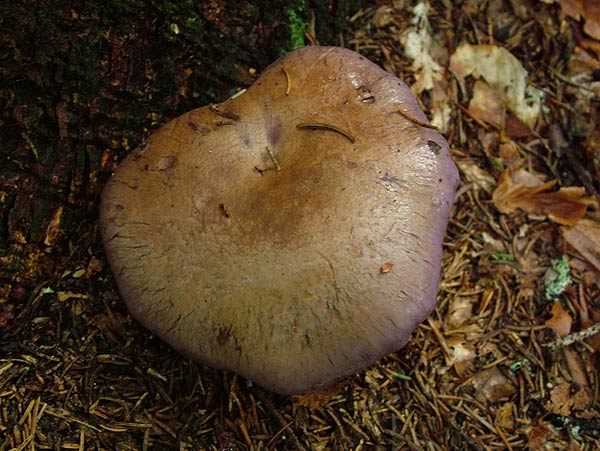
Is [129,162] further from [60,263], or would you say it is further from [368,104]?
[368,104]

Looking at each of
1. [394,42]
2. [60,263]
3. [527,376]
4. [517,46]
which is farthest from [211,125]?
[517,46]

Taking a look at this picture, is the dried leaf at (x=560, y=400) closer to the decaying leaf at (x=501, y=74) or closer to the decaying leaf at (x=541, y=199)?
the decaying leaf at (x=541, y=199)

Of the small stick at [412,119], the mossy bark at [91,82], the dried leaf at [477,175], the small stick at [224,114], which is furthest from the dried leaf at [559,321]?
the mossy bark at [91,82]

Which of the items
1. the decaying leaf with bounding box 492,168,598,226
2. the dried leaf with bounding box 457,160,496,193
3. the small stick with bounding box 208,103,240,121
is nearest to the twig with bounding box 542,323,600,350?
the decaying leaf with bounding box 492,168,598,226

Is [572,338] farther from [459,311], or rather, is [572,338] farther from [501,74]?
[501,74]

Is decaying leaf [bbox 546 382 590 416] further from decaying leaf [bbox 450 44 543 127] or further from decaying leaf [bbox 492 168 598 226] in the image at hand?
decaying leaf [bbox 450 44 543 127]

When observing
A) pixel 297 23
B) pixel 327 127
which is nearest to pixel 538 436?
pixel 327 127
